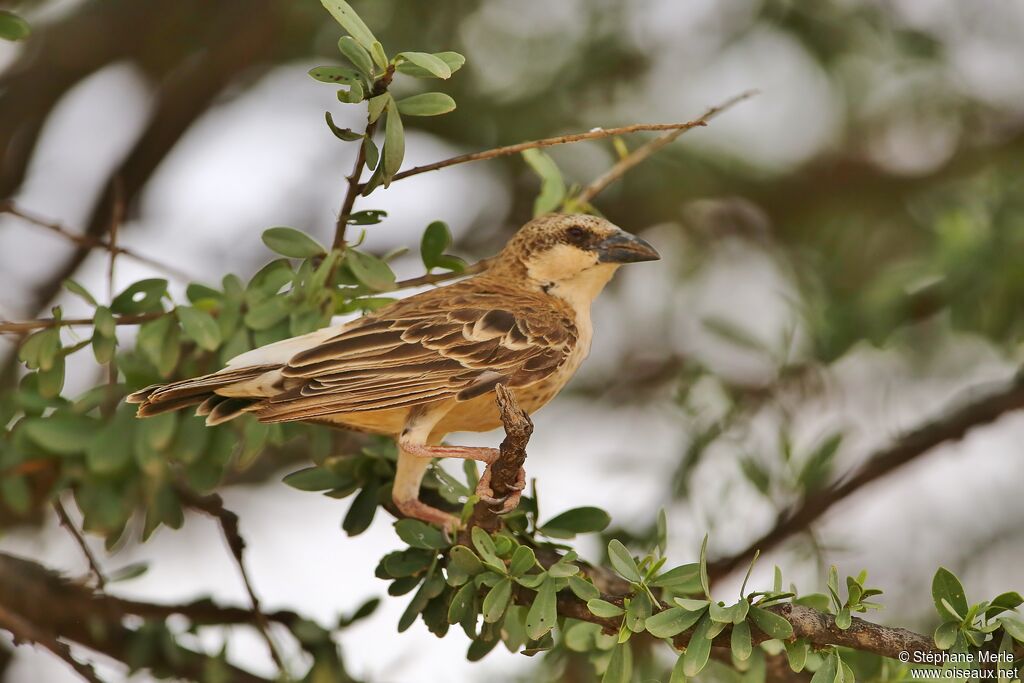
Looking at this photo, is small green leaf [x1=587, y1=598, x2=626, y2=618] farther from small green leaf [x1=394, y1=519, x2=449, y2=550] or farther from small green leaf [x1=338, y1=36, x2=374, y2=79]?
small green leaf [x1=338, y1=36, x2=374, y2=79]

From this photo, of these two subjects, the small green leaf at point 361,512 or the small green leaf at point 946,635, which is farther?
the small green leaf at point 361,512

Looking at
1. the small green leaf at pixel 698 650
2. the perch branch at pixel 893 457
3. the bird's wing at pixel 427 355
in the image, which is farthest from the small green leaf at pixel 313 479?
the perch branch at pixel 893 457

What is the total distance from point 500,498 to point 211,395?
0.97 metres

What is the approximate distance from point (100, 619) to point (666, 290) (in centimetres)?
362

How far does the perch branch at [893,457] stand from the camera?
4941mm

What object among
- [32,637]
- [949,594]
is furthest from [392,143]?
[32,637]

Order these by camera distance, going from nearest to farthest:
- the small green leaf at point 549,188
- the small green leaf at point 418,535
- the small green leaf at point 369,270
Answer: the small green leaf at point 418,535, the small green leaf at point 369,270, the small green leaf at point 549,188

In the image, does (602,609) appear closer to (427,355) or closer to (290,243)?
(427,355)

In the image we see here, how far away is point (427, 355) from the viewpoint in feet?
12.4

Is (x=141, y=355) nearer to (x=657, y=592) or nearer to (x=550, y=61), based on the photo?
(x=657, y=592)

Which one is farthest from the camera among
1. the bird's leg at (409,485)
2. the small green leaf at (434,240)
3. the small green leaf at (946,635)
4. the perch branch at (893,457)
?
the perch branch at (893,457)

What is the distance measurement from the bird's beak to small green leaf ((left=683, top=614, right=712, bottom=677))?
1563 millimetres

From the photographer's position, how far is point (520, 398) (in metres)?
3.94

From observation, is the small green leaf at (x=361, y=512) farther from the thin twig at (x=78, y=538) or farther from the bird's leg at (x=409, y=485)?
the thin twig at (x=78, y=538)
